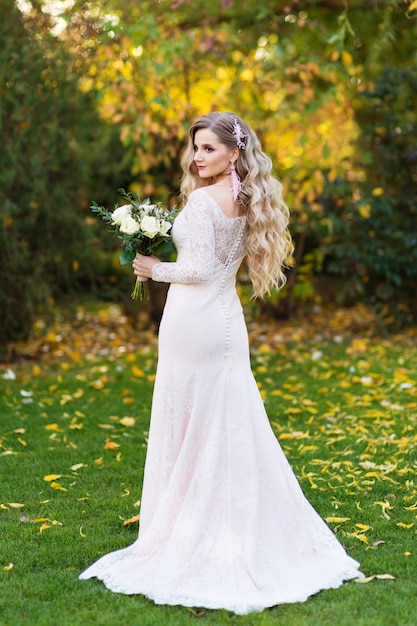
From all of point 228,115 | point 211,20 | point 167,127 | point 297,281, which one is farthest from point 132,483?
point 297,281

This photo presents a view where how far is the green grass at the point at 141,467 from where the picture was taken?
10.4 ft

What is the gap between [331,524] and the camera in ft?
13.1

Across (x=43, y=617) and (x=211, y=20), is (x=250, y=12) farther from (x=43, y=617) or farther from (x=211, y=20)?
(x=43, y=617)

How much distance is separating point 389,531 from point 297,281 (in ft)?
21.2

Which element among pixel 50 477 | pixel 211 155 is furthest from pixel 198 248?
pixel 50 477

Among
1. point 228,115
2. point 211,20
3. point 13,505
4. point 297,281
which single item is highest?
point 211,20

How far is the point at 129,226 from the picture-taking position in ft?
10.9

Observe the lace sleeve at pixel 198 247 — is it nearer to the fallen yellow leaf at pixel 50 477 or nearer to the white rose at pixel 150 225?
the white rose at pixel 150 225

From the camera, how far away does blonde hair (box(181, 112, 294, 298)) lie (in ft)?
11.1

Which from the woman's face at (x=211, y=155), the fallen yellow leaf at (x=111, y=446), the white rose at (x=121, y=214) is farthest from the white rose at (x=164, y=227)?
the fallen yellow leaf at (x=111, y=446)

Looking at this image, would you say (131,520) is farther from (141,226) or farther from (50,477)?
(141,226)

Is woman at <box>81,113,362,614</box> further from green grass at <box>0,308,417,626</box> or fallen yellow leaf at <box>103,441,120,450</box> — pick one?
fallen yellow leaf at <box>103,441,120,450</box>

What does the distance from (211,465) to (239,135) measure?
1.35 meters

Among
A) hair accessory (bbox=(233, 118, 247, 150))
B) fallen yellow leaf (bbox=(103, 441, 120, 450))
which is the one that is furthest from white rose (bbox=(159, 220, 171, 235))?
fallen yellow leaf (bbox=(103, 441, 120, 450))
